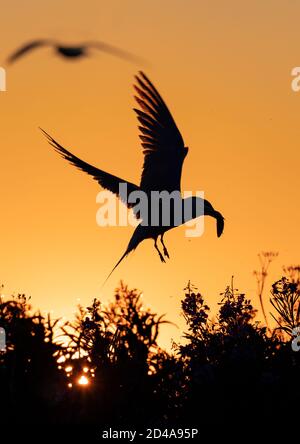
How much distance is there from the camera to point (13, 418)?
15.3 m

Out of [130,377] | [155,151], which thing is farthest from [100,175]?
[130,377]

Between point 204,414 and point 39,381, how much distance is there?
3262 millimetres

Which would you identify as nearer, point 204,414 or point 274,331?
point 204,414

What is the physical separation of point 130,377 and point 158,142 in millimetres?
9586

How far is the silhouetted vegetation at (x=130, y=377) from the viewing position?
1556cm

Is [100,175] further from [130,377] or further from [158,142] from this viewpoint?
[130,377]

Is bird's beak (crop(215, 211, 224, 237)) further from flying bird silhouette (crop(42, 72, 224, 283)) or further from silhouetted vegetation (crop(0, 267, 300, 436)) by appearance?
silhouetted vegetation (crop(0, 267, 300, 436))

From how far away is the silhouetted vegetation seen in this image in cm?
1556

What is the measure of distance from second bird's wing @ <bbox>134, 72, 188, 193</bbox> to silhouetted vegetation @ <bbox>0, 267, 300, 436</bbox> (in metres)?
5.72

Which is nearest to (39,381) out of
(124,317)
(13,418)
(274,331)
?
(13,418)

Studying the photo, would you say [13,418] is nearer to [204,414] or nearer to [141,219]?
[204,414]

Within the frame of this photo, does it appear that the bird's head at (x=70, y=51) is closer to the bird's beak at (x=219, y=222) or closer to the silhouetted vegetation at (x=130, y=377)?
the silhouetted vegetation at (x=130, y=377)

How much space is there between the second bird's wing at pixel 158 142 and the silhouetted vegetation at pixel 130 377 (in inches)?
225

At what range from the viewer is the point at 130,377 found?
647 inches
